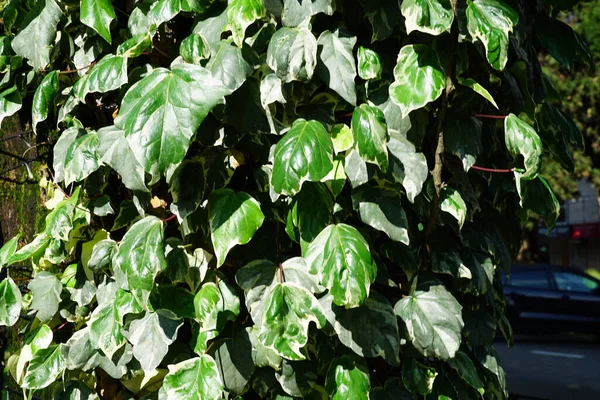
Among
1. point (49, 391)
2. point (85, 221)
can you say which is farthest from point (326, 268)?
point (49, 391)

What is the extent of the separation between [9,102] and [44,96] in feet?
0.51

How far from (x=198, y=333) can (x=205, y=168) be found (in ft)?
1.34

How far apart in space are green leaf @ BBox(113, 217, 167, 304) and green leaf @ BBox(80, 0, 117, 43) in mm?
502

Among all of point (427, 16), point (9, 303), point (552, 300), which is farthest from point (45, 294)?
point (552, 300)

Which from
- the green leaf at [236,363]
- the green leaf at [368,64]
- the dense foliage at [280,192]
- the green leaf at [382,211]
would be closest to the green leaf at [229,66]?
the dense foliage at [280,192]

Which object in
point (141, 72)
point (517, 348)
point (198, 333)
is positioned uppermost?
point (141, 72)

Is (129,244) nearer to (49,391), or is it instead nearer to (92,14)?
(92,14)

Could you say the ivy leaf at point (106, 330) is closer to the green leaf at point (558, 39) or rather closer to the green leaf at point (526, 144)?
the green leaf at point (526, 144)

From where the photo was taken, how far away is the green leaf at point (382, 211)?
187 centimetres

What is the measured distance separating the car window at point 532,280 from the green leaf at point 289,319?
44.2 feet

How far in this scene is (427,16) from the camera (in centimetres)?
177

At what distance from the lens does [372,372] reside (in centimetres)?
209

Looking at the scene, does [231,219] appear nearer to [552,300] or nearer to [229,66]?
[229,66]

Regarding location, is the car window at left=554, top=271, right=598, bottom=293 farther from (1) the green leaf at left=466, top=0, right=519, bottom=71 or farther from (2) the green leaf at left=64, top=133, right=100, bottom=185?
(2) the green leaf at left=64, top=133, right=100, bottom=185
